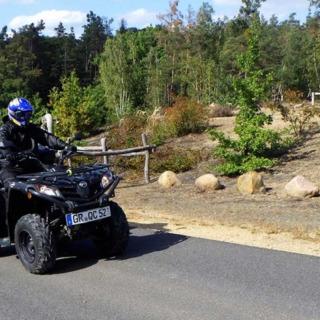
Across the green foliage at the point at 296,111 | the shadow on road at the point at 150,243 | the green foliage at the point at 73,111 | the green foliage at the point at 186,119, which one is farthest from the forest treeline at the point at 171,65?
the shadow on road at the point at 150,243

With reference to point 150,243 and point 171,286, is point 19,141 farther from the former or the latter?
point 171,286

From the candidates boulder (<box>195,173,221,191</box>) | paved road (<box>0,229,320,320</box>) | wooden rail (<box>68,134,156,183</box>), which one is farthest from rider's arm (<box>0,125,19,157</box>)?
wooden rail (<box>68,134,156,183</box>)

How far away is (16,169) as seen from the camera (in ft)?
25.4

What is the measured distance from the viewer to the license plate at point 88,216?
699 centimetres

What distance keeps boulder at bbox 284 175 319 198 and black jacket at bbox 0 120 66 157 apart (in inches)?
231

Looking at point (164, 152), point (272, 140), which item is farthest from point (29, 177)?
point (164, 152)

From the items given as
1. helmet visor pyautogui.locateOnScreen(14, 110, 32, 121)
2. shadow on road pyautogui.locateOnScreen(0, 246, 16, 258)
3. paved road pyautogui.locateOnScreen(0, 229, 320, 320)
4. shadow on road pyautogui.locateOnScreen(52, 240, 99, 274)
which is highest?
helmet visor pyautogui.locateOnScreen(14, 110, 32, 121)

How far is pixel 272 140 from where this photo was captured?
1566 centimetres

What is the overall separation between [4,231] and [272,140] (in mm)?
9448

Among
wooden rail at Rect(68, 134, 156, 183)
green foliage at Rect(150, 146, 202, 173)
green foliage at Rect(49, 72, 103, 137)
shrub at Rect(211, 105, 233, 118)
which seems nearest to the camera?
wooden rail at Rect(68, 134, 156, 183)

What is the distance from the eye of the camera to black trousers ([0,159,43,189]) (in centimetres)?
754

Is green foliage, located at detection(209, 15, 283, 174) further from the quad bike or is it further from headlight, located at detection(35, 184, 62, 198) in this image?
headlight, located at detection(35, 184, 62, 198)

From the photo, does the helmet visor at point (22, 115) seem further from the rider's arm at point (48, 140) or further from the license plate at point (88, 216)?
the license plate at point (88, 216)

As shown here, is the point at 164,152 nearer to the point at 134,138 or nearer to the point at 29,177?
the point at 134,138
